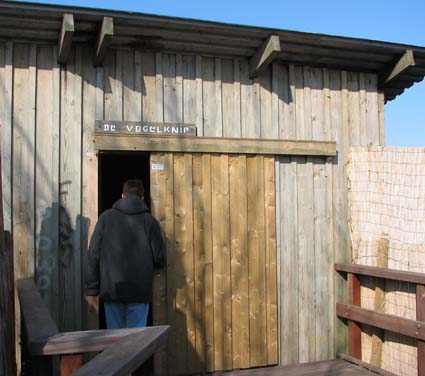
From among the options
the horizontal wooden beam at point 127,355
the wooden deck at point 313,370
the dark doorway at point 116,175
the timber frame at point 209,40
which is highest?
the timber frame at point 209,40

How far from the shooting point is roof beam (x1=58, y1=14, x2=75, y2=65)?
14.2 feet

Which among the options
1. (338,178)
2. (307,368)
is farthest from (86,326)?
(338,178)

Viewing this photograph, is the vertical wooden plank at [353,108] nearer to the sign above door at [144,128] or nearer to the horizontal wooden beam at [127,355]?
the sign above door at [144,128]

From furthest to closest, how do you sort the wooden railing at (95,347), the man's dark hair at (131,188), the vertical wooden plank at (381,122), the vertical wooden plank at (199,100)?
the vertical wooden plank at (381,122)
the vertical wooden plank at (199,100)
the man's dark hair at (131,188)
the wooden railing at (95,347)

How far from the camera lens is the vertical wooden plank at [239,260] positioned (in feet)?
17.1

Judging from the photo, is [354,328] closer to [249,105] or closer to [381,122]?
[381,122]

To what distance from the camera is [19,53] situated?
185 inches

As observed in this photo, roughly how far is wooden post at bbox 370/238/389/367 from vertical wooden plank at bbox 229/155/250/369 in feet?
4.50

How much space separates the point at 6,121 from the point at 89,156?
80 centimetres

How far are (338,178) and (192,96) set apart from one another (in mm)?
1919

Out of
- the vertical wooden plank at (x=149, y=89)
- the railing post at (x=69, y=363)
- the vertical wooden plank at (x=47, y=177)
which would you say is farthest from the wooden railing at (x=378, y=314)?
the railing post at (x=69, y=363)

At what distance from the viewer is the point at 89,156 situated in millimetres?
4805

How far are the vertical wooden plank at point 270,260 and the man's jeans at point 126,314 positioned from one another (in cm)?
150

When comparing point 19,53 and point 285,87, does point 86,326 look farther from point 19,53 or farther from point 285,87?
point 285,87
